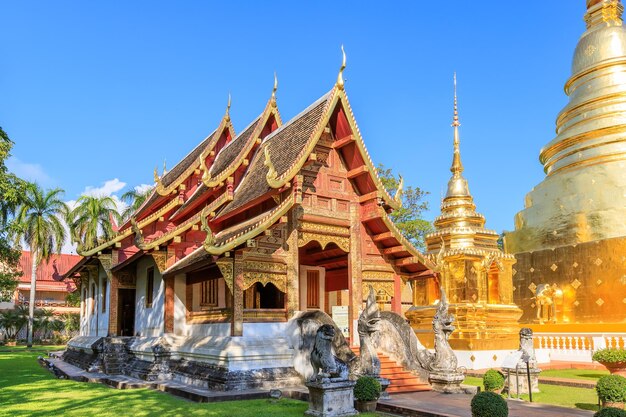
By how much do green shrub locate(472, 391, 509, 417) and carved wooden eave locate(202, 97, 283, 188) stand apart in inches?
391

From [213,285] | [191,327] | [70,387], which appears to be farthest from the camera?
[213,285]

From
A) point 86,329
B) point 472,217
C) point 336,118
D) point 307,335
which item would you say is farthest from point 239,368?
point 86,329

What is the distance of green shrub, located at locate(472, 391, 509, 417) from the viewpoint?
7.11 metres

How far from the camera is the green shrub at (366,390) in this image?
9.11 meters

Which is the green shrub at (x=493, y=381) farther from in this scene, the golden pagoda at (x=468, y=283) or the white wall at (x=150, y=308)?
the white wall at (x=150, y=308)

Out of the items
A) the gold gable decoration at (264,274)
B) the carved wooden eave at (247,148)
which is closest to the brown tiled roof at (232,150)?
the carved wooden eave at (247,148)

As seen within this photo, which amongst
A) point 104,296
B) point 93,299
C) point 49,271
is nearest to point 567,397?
point 104,296

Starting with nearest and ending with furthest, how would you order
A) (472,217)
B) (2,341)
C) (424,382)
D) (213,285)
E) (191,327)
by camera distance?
(424,382), (191,327), (213,285), (472,217), (2,341)

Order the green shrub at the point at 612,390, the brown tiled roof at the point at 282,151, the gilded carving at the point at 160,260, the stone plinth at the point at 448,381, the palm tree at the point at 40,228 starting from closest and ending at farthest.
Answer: the green shrub at the point at 612,390 → the stone plinth at the point at 448,381 → the brown tiled roof at the point at 282,151 → the gilded carving at the point at 160,260 → the palm tree at the point at 40,228

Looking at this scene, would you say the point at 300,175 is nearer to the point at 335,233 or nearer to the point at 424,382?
the point at 335,233

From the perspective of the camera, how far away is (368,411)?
9.15 metres

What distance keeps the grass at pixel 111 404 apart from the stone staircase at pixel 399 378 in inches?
88.8

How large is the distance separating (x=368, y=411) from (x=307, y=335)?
3.13 meters

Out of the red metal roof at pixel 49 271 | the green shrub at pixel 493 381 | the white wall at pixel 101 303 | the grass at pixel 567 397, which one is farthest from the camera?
the red metal roof at pixel 49 271
